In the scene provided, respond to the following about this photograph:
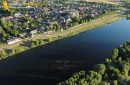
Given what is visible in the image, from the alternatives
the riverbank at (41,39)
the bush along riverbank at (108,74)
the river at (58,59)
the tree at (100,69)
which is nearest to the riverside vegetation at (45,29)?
the riverbank at (41,39)

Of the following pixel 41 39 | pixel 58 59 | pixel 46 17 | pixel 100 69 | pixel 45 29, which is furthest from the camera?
pixel 46 17

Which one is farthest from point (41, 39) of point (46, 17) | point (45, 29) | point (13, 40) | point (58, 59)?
point (46, 17)

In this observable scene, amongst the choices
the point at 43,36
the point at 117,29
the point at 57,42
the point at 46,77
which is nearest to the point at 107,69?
the point at 46,77

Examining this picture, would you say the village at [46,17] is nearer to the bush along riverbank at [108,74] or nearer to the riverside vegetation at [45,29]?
the riverside vegetation at [45,29]

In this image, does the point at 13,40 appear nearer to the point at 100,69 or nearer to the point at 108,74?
the point at 100,69

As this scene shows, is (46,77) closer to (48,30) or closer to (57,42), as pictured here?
(57,42)

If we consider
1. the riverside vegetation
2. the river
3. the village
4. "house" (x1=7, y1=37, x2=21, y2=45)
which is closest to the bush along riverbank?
the river

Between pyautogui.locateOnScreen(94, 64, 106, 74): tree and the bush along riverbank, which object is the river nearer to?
the bush along riverbank
